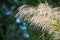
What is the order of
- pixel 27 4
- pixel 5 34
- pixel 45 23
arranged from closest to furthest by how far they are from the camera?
pixel 45 23
pixel 27 4
pixel 5 34

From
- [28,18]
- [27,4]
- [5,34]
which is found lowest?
[28,18]

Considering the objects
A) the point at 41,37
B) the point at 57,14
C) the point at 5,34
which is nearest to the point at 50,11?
the point at 57,14

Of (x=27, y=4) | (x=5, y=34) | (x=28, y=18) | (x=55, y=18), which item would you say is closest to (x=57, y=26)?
(x=55, y=18)

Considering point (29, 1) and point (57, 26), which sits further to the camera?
point (29, 1)

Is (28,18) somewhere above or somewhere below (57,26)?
above

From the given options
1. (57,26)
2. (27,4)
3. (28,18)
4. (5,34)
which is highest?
(5,34)

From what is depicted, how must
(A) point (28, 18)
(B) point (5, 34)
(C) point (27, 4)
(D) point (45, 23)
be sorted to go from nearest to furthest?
1. (D) point (45, 23)
2. (A) point (28, 18)
3. (C) point (27, 4)
4. (B) point (5, 34)

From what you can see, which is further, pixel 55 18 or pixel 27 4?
pixel 27 4

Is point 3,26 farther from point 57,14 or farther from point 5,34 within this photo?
point 57,14

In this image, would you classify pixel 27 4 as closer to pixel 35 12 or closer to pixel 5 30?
pixel 35 12

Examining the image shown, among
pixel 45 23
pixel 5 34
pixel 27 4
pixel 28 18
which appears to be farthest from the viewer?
pixel 5 34
